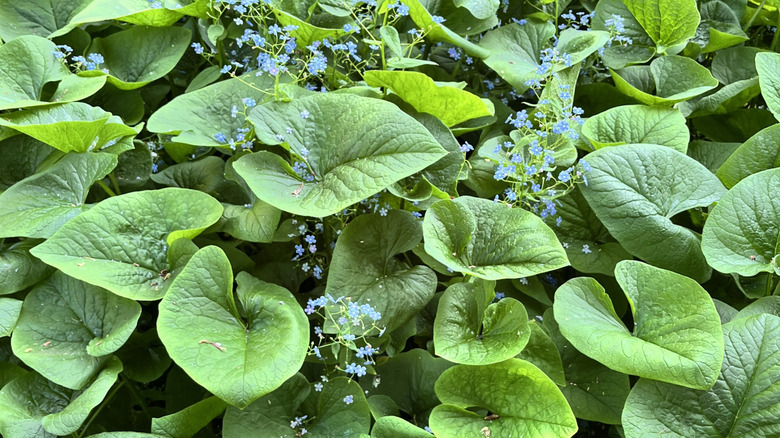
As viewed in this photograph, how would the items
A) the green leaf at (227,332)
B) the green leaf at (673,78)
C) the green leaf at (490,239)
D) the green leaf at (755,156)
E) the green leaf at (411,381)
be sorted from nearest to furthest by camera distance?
1. the green leaf at (227,332)
2. the green leaf at (490,239)
3. the green leaf at (411,381)
4. the green leaf at (755,156)
5. the green leaf at (673,78)

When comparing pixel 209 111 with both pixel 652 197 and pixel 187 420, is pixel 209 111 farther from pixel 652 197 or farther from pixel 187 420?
pixel 652 197

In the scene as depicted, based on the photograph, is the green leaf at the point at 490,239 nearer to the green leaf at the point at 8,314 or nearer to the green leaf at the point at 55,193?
the green leaf at the point at 55,193

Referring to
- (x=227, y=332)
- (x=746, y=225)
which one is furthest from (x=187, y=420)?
(x=746, y=225)

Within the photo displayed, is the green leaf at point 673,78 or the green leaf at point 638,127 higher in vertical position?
the green leaf at point 673,78

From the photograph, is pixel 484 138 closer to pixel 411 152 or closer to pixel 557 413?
pixel 411 152

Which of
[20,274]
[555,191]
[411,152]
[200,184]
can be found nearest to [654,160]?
[555,191]

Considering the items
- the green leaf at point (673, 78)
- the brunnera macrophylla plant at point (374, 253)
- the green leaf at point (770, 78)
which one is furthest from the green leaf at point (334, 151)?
the green leaf at point (770, 78)
